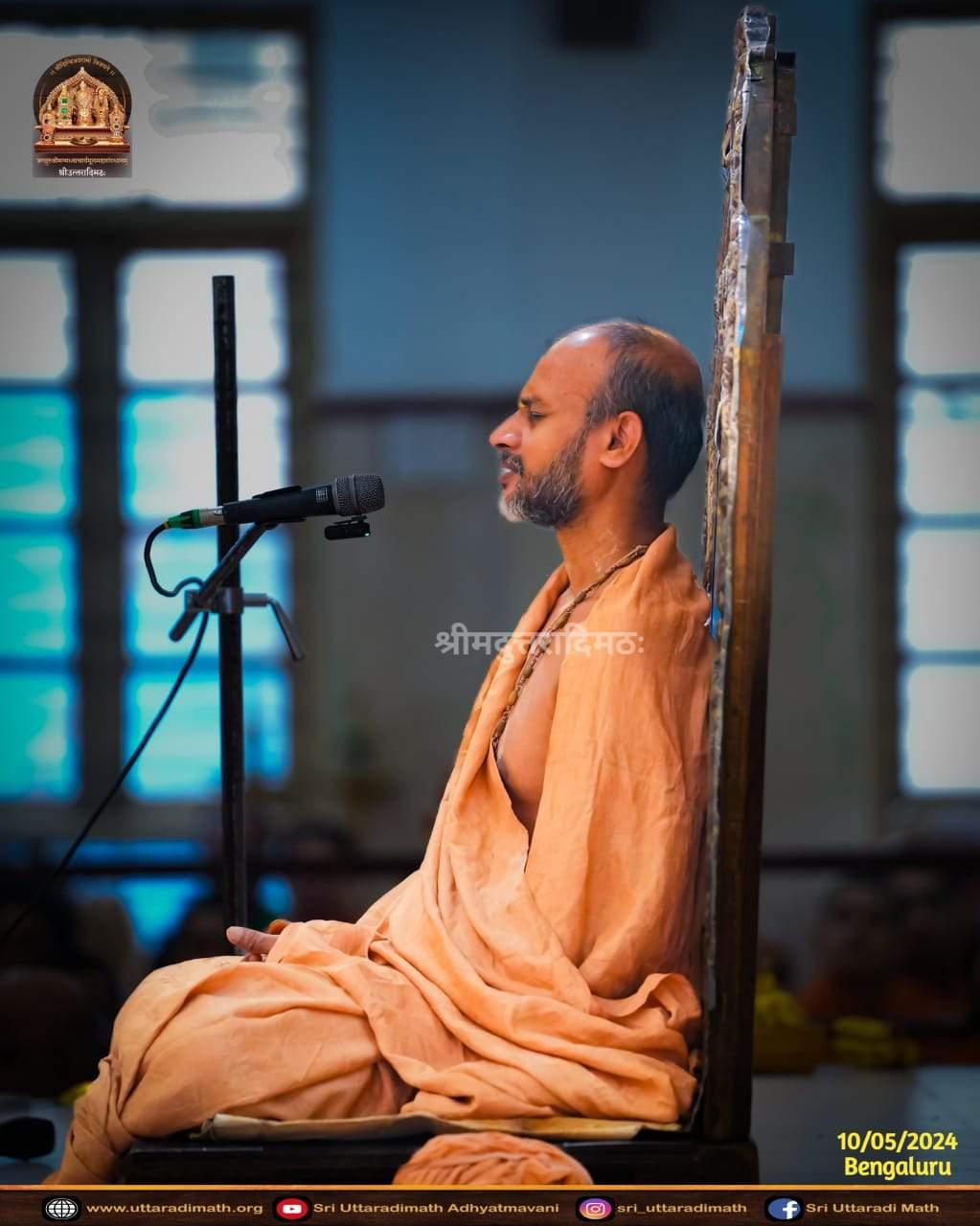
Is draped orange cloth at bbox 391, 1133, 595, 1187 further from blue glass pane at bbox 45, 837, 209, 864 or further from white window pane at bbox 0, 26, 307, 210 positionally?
white window pane at bbox 0, 26, 307, 210

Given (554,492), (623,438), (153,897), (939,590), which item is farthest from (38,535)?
(939,590)

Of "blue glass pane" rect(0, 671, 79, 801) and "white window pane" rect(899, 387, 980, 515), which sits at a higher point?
"white window pane" rect(899, 387, 980, 515)

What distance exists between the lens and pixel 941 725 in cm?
336

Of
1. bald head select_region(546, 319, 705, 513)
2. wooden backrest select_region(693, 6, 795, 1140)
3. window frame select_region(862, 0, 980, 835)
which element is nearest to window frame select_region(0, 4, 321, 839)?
bald head select_region(546, 319, 705, 513)

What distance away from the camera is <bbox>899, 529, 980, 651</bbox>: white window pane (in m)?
3.34

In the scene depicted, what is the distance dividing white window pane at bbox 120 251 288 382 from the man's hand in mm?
1112

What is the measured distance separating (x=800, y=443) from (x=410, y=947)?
1301 millimetres

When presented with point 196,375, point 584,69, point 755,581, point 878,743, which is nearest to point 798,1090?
point 878,743

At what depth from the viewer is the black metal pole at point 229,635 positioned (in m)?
3.26

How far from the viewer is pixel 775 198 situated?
2.84 m

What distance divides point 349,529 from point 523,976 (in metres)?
0.90
